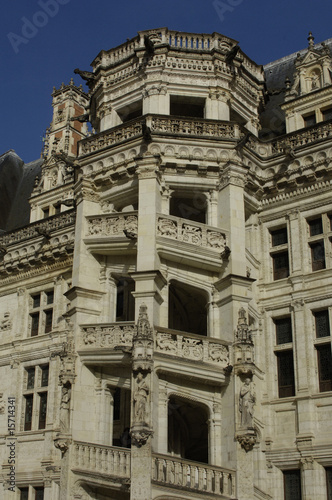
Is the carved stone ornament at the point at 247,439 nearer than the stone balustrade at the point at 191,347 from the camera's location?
Yes

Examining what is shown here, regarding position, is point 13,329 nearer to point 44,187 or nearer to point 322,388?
point 44,187

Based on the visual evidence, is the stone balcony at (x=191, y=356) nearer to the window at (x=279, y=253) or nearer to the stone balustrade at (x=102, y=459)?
the stone balustrade at (x=102, y=459)

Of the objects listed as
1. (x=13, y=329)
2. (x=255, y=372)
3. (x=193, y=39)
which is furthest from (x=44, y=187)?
(x=255, y=372)

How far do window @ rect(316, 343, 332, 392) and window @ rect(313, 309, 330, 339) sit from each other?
358 millimetres

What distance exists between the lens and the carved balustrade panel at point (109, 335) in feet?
64.4

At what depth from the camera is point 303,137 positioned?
2291cm

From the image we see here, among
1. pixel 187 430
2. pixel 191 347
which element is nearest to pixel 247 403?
pixel 191 347

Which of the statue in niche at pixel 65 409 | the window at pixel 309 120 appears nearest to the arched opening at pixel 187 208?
the window at pixel 309 120

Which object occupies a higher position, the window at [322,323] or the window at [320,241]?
the window at [320,241]

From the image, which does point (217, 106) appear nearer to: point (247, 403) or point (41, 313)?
point (41, 313)

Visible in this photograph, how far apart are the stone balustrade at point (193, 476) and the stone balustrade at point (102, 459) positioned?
87 cm

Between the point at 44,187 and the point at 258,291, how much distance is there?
40.3 ft

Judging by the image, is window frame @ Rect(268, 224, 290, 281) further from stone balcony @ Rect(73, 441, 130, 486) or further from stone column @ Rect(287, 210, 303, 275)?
stone balcony @ Rect(73, 441, 130, 486)

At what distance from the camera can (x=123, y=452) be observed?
59.1ft
